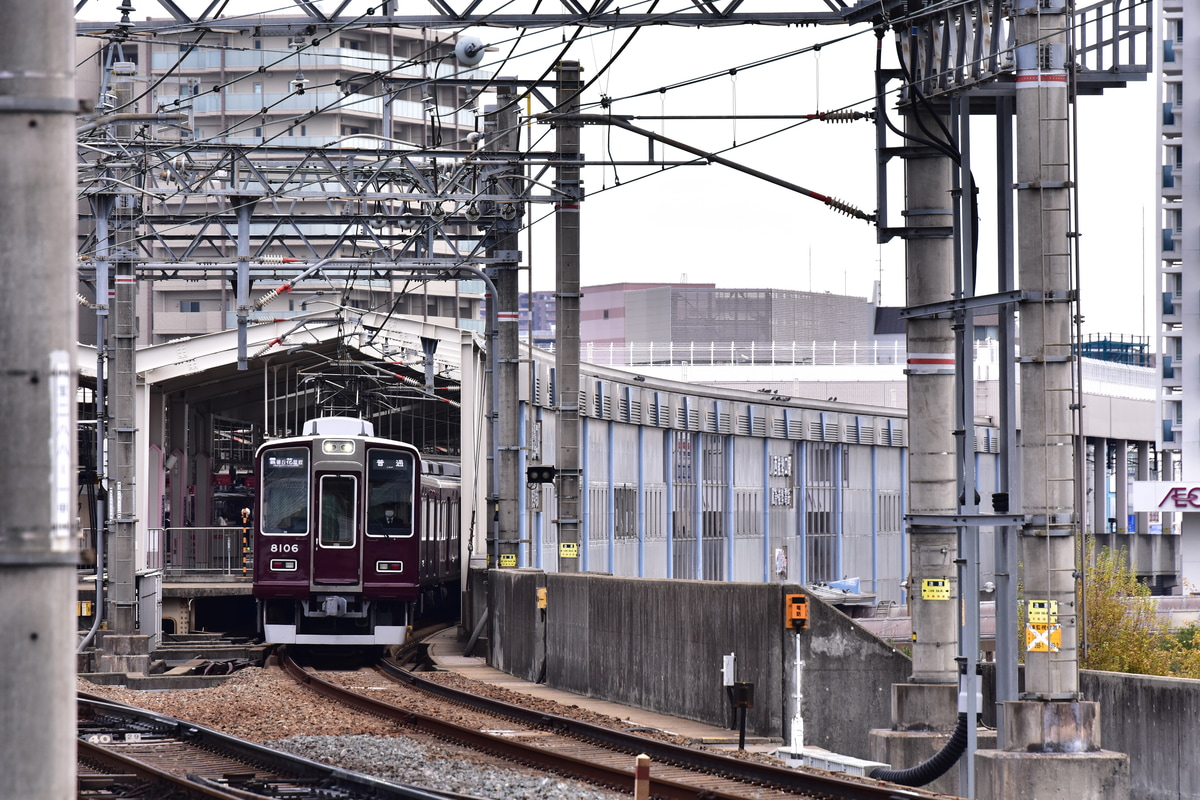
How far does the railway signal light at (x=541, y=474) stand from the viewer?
75.0 ft

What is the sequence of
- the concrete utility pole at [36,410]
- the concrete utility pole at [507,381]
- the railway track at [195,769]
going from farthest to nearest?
1. the concrete utility pole at [507,381]
2. the railway track at [195,769]
3. the concrete utility pole at [36,410]

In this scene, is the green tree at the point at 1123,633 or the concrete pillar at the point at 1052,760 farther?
the green tree at the point at 1123,633

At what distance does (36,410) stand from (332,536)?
66.4 feet

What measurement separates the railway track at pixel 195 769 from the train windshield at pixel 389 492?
363 inches

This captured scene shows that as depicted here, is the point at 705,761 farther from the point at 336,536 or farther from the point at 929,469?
the point at 336,536

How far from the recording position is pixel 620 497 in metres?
43.2

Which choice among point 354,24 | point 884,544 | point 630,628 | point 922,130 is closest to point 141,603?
point 630,628

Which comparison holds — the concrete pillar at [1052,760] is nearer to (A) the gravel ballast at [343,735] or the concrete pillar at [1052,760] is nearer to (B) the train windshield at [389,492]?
(A) the gravel ballast at [343,735]

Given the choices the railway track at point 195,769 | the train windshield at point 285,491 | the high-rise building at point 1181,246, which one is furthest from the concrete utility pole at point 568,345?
the high-rise building at point 1181,246

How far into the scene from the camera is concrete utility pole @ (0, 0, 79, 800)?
3572mm

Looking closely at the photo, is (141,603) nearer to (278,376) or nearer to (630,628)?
(630,628)

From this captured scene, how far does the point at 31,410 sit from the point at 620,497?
1564 inches

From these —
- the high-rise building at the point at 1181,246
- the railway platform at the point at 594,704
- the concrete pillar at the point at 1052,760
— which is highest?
the high-rise building at the point at 1181,246

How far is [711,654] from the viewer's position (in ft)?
52.1
